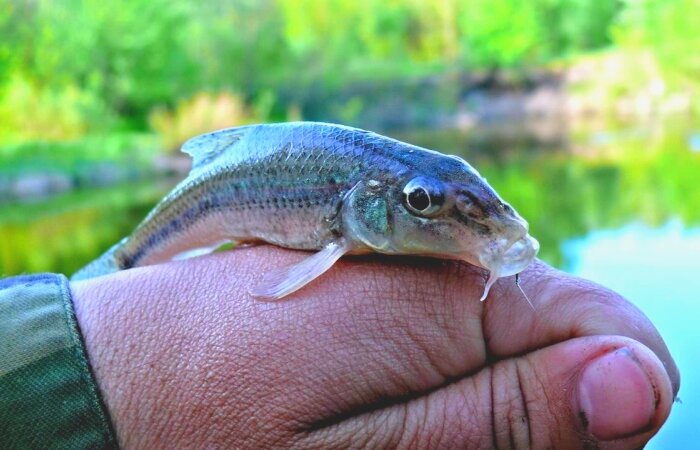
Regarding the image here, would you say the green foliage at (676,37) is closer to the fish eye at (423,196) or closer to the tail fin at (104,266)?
the tail fin at (104,266)

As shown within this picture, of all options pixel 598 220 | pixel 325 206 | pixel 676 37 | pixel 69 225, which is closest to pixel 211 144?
pixel 325 206

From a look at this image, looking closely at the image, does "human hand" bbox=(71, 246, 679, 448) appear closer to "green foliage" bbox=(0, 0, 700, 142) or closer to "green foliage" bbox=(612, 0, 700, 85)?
"green foliage" bbox=(0, 0, 700, 142)

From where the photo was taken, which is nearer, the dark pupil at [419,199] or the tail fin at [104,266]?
the dark pupil at [419,199]

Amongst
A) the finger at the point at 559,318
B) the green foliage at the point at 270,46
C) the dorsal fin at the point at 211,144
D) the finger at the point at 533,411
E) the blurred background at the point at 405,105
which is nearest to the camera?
the finger at the point at 533,411

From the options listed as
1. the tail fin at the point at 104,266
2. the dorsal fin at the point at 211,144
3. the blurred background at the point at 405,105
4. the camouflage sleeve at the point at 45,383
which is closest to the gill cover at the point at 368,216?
the dorsal fin at the point at 211,144

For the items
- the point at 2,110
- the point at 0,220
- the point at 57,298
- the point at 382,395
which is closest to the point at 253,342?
the point at 382,395

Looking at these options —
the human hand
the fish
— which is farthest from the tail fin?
the human hand

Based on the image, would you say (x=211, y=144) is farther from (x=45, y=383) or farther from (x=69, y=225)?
(x=69, y=225)
